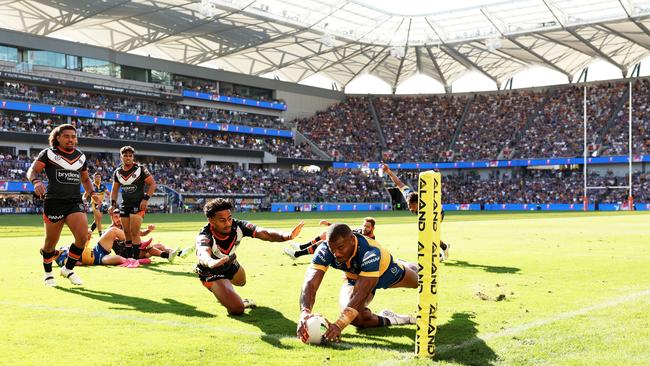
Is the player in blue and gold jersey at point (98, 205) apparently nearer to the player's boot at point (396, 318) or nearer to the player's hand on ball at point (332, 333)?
the player's boot at point (396, 318)

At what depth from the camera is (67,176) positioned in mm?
10367

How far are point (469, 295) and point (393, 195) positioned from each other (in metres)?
64.4

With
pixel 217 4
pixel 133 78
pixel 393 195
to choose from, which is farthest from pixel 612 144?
pixel 133 78

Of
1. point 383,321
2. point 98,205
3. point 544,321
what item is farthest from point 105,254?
point 544,321

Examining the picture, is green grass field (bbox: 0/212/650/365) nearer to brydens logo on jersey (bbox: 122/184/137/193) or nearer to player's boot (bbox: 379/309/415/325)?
player's boot (bbox: 379/309/415/325)

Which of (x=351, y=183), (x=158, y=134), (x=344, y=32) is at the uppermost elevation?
(x=344, y=32)

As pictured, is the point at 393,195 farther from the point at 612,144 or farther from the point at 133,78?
the point at 133,78

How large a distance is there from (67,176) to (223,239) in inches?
145

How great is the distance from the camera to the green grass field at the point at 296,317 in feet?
19.2

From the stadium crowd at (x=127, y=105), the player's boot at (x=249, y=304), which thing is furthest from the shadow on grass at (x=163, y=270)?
the stadium crowd at (x=127, y=105)

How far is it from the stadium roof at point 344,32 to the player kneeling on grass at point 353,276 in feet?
150

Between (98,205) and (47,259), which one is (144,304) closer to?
(47,259)

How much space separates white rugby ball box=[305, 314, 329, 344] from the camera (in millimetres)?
6250

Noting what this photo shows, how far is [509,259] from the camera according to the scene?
14.9 m
